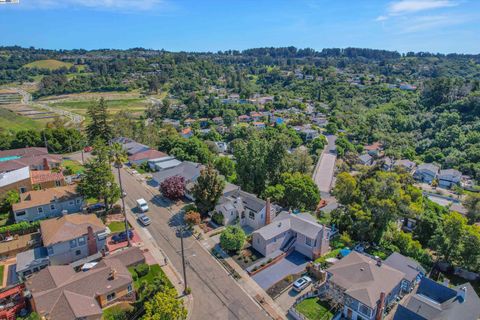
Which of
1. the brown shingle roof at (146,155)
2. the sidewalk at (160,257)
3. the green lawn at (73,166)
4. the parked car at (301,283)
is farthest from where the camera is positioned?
the brown shingle roof at (146,155)

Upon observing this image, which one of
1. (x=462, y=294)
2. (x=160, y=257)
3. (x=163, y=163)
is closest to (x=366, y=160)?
(x=163, y=163)

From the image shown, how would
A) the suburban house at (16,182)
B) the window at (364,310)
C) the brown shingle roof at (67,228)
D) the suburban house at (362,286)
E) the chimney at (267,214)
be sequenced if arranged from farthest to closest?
the suburban house at (16,182)
the chimney at (267,214)
the brown shingle roof at (67,228)
the suburban house at (362,286)
the window at (364,310)

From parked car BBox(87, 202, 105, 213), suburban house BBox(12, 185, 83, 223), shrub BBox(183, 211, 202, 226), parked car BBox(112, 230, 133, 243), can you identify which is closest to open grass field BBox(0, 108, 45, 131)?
suburban house BBox(12, 185, 83, 223)

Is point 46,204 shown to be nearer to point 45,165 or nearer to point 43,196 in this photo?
point 43,196

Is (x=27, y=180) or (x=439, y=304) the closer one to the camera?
(x=439, y=304)

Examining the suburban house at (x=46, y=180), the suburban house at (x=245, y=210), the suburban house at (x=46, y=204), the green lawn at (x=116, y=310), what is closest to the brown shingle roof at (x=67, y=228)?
the suburban house at (x=46, y=204)

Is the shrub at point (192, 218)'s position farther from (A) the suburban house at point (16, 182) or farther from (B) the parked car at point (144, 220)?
(A) the suburban house at point (16, 182)

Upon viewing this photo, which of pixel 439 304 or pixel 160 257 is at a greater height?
pixel 439 304
